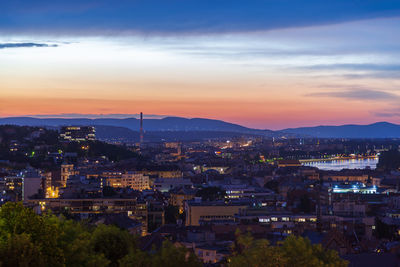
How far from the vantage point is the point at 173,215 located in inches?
1412

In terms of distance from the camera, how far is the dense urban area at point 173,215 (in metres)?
11.5

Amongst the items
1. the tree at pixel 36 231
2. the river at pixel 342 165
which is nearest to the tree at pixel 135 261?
the tree at pixel 36 231

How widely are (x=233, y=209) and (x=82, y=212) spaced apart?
7.56 m

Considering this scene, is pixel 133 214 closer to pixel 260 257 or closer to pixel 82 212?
pixel 82 212

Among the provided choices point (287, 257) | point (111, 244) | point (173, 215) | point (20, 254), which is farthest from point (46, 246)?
point (173, 215)

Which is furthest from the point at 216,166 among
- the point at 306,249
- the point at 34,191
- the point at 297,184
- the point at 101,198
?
the point at 306,249

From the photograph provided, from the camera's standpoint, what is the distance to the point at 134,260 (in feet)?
40.5

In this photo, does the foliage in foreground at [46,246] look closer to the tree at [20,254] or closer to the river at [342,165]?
the tree at [20,254]

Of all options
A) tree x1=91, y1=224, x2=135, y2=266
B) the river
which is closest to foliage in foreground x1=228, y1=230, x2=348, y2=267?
tree x1=91, y1=224, x2=135, y2=266

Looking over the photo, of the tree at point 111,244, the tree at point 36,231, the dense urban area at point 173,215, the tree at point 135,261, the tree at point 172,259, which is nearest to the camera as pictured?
the tree at point 36,231

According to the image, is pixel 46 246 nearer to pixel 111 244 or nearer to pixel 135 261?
pixel 135 261

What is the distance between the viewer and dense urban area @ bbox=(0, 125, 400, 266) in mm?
11531

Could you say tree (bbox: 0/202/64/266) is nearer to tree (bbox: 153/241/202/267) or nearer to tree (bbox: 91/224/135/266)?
tree (bbox: 153/241/202/267)

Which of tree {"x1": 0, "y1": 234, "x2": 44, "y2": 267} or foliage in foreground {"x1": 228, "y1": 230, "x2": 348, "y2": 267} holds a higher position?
tree {"x1": 0, "y1": 234, "x2": 44, "y2": 267}
